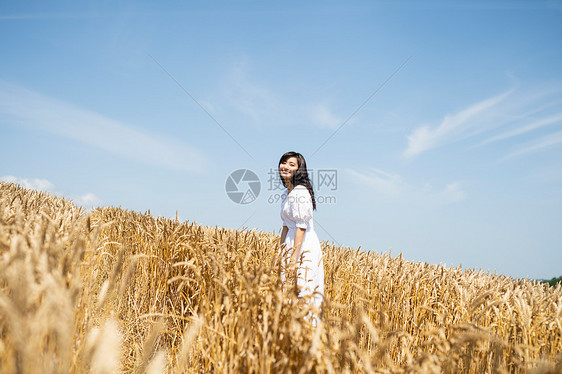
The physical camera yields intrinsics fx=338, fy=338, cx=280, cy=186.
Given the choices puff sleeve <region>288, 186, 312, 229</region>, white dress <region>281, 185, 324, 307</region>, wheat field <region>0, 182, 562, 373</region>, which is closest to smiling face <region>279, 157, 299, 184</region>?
white dress <region>281, 185, 324, 307</region>

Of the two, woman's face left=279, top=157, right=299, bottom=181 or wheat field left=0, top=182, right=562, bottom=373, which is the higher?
woman's face left=279, top=157, right=299, bottom=181

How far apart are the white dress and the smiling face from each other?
313 mm

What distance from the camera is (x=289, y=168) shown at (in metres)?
4.36

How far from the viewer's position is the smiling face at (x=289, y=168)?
437cm

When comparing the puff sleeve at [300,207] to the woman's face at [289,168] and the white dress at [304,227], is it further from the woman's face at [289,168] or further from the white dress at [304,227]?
the woman's face at [289,168]

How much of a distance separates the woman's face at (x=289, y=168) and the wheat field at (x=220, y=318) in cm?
107

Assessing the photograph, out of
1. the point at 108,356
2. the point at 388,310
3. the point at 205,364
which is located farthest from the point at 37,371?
the point at 388,310

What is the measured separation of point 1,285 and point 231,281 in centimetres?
134

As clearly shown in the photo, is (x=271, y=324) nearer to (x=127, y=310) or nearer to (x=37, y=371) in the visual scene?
(x=37, y=371)

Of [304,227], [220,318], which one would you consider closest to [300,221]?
[304,227]

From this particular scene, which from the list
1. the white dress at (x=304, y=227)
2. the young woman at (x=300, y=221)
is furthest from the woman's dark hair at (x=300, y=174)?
the white dress at (x=304, y=227)

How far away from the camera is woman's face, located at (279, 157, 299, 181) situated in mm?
4366

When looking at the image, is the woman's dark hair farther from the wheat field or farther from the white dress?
the wheat field

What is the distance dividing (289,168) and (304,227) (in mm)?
912
